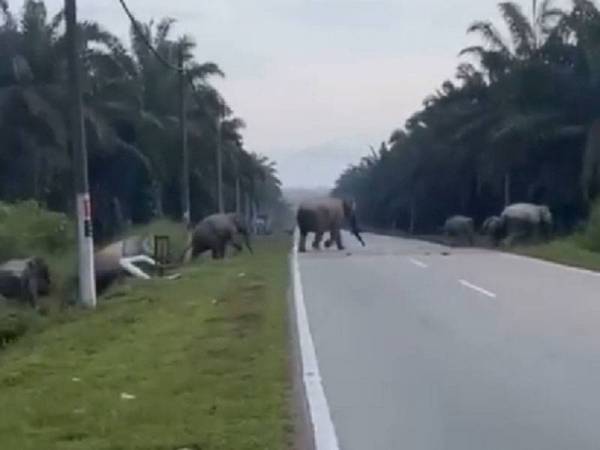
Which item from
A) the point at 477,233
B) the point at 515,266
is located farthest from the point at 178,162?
the point at 515,266

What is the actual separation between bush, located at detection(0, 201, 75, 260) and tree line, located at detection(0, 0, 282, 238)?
396 cm

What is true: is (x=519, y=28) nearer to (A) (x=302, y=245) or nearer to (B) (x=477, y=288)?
(A) (x=302, y=245)

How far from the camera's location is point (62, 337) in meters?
18.0

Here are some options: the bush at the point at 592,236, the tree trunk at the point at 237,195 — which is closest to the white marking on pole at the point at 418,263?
the bush at the point at 592,236

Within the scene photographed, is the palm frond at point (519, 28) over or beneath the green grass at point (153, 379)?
over

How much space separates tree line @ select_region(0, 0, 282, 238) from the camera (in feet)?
159

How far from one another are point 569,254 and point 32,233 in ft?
41.7

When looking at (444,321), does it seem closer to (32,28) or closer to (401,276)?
(401,276)

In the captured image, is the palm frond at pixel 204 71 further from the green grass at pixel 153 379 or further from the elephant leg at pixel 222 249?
the green grass at pixel 153 379

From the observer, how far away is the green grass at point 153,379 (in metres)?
9.75

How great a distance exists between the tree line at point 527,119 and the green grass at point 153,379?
106 ft

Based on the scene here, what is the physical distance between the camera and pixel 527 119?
187ft

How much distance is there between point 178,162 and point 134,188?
109 inches

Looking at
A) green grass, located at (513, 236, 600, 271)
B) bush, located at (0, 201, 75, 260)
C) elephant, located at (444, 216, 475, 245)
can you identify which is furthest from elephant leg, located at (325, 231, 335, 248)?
bush, located at (0, 201, 75, 260)
